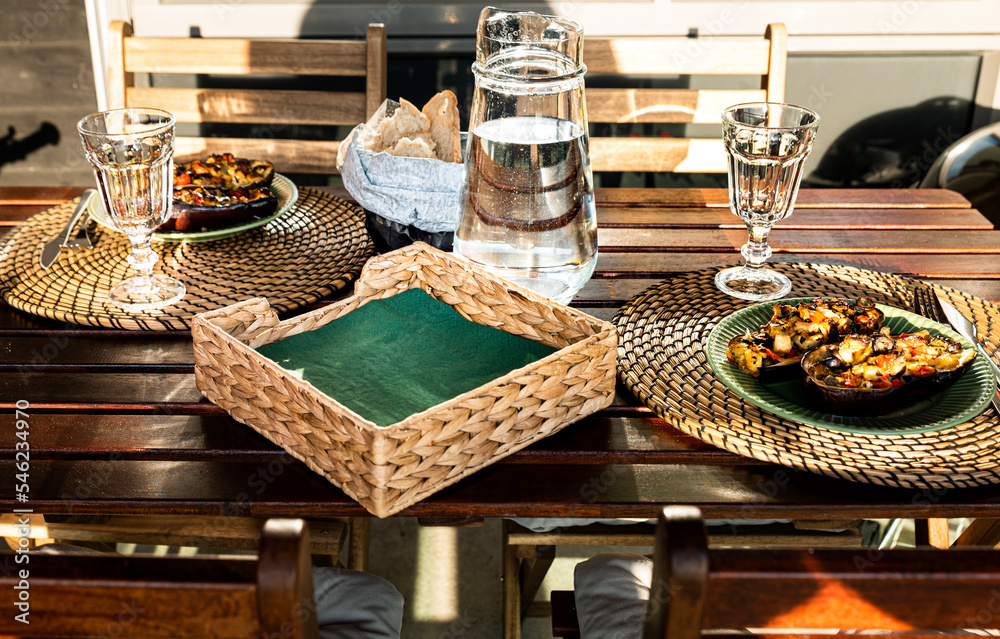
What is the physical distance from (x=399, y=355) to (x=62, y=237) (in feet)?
1.99

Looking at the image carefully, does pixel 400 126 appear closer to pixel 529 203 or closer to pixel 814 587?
pixel 529 203

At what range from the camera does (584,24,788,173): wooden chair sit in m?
1.63

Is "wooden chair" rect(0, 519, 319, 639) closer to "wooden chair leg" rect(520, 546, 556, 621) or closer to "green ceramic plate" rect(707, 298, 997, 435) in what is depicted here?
"green ceramic plate" rect(707, 298, 997, 435)

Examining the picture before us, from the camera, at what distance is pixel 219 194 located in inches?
45.6

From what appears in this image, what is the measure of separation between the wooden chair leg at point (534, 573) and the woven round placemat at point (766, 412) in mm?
492

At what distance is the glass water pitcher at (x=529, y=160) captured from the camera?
0.85m

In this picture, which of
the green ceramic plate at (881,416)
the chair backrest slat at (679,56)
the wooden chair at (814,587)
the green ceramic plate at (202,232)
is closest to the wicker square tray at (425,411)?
the green ceramic plate at (881,416)

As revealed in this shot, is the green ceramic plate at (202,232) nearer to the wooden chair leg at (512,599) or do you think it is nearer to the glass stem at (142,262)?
the glass stem at (142,262)

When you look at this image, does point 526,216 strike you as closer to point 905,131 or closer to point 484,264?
point 484,264

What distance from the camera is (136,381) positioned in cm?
84

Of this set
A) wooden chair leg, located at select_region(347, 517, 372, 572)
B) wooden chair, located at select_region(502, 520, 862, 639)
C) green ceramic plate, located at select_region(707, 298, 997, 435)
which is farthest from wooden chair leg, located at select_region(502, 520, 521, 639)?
green ceramic plate, located at select_region(707, 298, 997, 435)

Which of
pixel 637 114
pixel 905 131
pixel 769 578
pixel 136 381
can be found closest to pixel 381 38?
pixel 637 114

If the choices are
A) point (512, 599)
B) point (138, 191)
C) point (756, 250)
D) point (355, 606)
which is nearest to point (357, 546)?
point (512, 599)

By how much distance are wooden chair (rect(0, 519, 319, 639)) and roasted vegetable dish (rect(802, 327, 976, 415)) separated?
0.48 m
